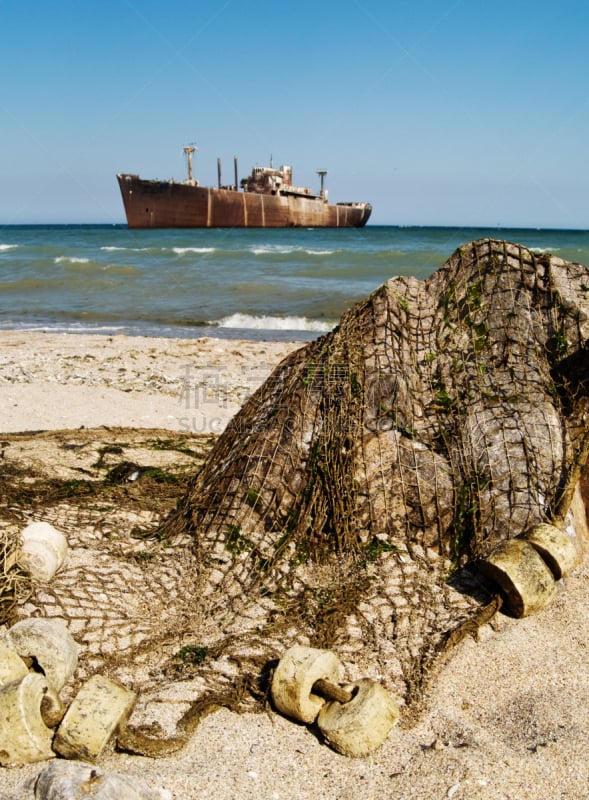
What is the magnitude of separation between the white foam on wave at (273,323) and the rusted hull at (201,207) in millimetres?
47807

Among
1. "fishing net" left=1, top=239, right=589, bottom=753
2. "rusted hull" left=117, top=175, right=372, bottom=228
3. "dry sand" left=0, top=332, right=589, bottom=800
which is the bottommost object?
"dry sand" left=0, top=332, right=589, bottom=800

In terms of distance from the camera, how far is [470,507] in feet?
13.4

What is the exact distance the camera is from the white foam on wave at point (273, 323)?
57.5 feet

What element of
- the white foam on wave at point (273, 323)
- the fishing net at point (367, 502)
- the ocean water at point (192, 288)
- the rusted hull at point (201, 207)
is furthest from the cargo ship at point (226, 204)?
the fishing net at point (367, 502)

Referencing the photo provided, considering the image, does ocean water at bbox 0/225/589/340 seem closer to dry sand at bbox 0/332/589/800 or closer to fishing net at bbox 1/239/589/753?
fishing net at bbox 1/239/589/753

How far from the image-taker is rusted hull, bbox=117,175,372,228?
63219 millimetres

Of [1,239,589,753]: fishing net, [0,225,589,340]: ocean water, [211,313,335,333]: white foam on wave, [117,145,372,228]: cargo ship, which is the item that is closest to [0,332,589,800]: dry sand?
[1,239,589,753]: fishing net

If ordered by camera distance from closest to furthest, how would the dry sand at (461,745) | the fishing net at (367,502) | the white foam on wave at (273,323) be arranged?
the dry sand at (461,745), the fishing net at (367,502), the white foam on wave at (273,323)

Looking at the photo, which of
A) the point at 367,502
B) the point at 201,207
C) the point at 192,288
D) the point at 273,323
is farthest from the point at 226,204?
the point at 367,502

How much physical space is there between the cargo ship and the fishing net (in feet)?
203

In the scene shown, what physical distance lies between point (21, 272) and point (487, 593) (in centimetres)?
2918

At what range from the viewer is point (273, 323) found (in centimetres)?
1811

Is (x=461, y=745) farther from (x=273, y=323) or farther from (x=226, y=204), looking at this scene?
(x=226, y=204)

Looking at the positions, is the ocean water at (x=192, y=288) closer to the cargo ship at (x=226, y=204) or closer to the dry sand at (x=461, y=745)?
the dry sand at (x=461, y=745)
